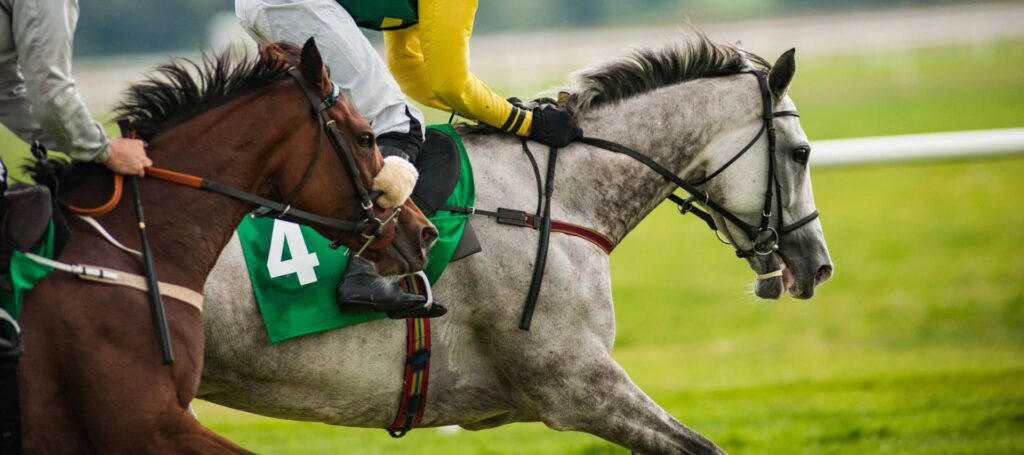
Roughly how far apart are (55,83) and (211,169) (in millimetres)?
487

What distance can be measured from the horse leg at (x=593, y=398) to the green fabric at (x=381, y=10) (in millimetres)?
1235

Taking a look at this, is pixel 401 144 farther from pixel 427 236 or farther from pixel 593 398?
pixel 593 398

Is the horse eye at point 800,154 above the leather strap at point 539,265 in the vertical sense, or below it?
above

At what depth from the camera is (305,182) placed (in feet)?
11.1

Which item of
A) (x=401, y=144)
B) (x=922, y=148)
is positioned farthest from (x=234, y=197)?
(x=922, y=148)

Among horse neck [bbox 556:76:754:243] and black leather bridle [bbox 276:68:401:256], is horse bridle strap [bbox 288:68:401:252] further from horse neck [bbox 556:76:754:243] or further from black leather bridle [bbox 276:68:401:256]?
horse neck [bbox 556:76:754:243]

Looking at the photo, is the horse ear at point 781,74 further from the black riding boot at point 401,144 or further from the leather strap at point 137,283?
the leather strap at point 137,283

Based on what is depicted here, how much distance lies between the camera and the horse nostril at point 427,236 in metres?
3.57

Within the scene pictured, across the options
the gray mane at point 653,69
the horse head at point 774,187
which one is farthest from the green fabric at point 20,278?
the horse head at point 774,187

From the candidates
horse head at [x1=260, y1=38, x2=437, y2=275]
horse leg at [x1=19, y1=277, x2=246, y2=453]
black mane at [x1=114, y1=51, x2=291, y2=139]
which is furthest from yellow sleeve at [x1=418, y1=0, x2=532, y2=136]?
horse leg at [x1=19, y1=277, x2=246, y2=453]

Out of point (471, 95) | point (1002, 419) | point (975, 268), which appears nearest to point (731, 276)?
point (975, 268)

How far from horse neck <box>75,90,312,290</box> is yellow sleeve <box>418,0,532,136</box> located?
2.57ft

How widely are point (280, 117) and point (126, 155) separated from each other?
44 centimetres

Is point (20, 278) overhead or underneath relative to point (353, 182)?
underneath
